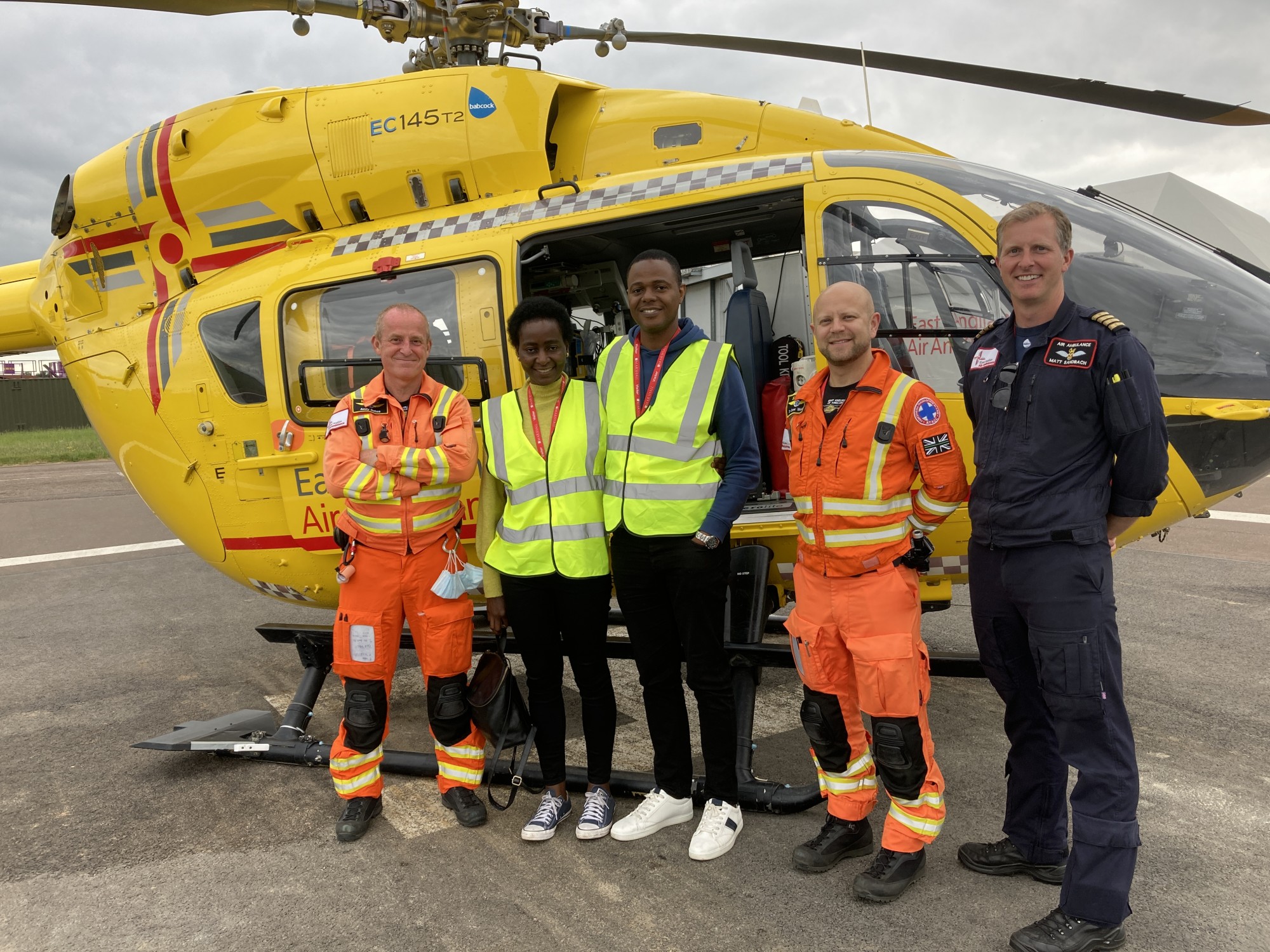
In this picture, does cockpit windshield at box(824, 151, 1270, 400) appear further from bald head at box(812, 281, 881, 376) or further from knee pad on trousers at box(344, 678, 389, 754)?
knee pad on trousers at box(344, 678, 389, 754)

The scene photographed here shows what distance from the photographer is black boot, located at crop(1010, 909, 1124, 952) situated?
231 cm

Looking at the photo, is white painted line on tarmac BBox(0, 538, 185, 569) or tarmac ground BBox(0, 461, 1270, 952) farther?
white painted line on tarmac BBox(0, 538, 185, 569)

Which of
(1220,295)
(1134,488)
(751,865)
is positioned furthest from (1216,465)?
(751,865)

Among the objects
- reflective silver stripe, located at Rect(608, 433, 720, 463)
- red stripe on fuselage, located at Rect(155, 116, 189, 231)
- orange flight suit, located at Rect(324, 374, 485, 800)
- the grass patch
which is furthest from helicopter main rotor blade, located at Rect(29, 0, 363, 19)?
the grass patch

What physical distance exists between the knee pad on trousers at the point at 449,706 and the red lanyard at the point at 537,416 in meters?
0.98

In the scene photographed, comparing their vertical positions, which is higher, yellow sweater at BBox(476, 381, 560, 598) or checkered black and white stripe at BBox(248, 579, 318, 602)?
yellow sweater at BBox(476, 381, 560, 598)

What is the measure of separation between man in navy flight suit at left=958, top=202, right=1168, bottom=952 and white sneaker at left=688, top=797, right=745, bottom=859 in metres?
0.95

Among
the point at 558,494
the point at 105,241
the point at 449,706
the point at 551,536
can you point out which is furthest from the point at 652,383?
the point at 105,241

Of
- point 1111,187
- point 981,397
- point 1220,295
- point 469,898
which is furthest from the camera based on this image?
point 1111,187

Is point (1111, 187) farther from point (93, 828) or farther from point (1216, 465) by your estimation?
point (93, 828)

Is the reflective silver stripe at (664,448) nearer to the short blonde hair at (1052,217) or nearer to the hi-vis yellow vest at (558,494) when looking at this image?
the hi-vis yellow vest at (558,494)

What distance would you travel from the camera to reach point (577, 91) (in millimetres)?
4402

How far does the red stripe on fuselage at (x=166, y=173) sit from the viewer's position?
444 centimetres

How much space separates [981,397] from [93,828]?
371cm
